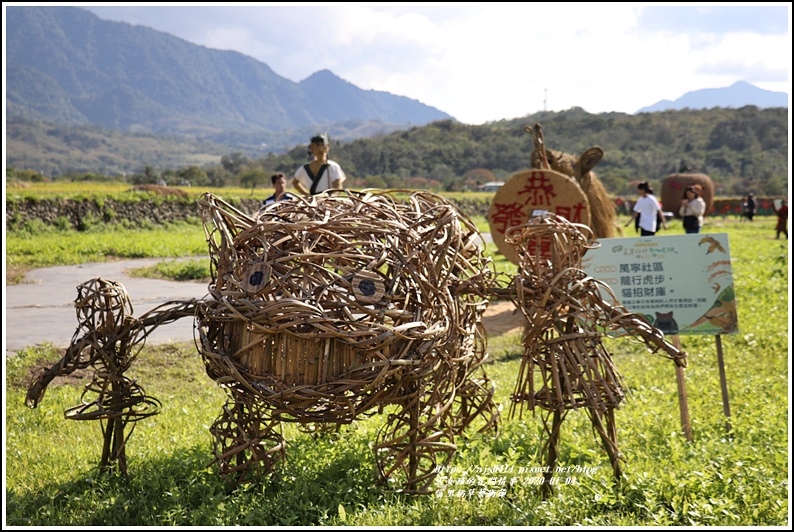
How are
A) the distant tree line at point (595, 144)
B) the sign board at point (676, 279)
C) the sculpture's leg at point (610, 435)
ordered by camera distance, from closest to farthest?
the sculpture's leg at point (610, 435) → the sign board at point (676, 279) → the distant tree line at point (595, 144)

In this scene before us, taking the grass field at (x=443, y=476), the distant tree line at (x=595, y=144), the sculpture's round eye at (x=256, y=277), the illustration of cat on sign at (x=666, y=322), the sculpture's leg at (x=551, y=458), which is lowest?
the grass field at (x=443, y=476)

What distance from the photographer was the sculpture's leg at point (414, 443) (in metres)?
3.85

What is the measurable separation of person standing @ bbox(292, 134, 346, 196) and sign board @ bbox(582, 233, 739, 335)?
8.07 feet

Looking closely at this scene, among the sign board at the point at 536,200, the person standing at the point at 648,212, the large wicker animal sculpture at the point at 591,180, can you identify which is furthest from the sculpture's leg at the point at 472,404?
the person standing at the point at 648,212

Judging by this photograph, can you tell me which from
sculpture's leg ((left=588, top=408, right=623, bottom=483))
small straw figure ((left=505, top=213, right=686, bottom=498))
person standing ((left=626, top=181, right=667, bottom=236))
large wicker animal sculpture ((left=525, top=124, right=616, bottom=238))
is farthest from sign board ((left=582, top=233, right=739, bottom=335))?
person standing ((left=626, top=181, right=667, bottom=236))

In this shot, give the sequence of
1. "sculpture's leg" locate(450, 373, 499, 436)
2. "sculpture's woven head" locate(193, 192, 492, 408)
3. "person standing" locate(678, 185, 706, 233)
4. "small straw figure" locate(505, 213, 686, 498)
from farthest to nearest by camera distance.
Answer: "person standing" locate(678, 185, 706, 233), "sculpture's leg" locate(450, 373, 499, 436), "small straw figure" locate(505, 213, 686, 498), "sculpture's woven head" locate(193, 192, 492, 408)

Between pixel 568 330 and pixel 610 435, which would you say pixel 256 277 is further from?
pixel 610 435

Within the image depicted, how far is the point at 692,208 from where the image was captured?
13727 millimetres

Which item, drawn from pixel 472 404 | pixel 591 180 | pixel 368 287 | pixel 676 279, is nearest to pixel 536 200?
pixel 591 180

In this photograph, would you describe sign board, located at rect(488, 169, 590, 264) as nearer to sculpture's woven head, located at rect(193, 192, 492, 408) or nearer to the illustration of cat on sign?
the illustration of cat on sign

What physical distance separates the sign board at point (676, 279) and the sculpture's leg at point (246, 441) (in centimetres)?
280

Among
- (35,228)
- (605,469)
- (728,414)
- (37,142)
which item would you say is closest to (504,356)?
(728,414)

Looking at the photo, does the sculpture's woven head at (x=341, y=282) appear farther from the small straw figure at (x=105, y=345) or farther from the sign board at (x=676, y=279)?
the sign board at (x=676, y=279)

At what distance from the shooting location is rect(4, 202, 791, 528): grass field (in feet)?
12.6
